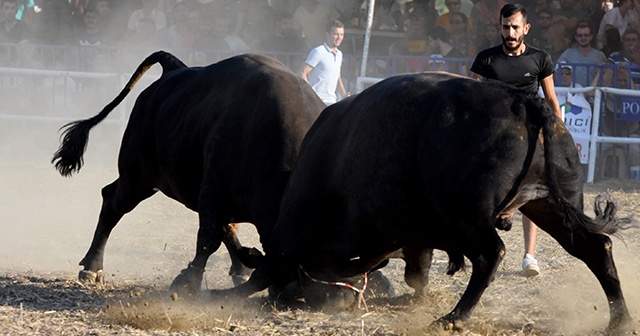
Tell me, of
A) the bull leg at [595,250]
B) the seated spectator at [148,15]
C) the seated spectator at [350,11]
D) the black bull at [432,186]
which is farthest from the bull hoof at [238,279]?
the seated spectator at [148,15]

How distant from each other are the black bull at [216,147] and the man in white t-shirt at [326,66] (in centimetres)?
501

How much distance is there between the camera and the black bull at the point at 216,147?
560 centimetres

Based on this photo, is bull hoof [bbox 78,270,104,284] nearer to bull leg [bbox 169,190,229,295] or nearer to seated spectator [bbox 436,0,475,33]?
bull leg [bbox 169,190,229,295]

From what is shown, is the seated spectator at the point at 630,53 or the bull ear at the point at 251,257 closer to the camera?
the bull ear at the point at 251,257

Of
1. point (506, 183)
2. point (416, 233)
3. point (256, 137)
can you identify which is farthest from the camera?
point (256, 137)

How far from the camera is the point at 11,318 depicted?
4977 millimetres

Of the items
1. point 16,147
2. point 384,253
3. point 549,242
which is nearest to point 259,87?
point 384,253

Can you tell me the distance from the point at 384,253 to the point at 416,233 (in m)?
0.31

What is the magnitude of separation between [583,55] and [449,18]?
1948 millimetres

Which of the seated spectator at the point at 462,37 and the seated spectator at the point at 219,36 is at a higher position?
the seated spectator at the point at 462,37

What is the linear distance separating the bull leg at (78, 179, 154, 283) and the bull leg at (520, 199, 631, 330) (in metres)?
2.83

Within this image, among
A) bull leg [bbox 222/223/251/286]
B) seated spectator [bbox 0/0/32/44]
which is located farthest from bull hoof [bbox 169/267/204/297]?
seated spectator [bbox 0/0/32/44]

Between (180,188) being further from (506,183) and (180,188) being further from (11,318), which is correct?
(506,183)

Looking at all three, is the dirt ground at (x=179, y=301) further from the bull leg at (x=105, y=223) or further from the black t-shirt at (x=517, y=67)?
the black t-shirt at (x=517, y=67)
